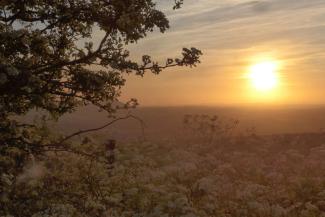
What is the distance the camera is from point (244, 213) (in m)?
21.5

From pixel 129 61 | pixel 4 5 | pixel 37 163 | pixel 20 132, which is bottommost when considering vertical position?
pixel 37 163

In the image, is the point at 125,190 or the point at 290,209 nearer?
the point at 290,209

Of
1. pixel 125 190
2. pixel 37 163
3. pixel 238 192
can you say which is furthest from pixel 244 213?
pixel 37 163

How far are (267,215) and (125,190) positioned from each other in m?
6.21

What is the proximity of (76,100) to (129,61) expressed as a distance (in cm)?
249

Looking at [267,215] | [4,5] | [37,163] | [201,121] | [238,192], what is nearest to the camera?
[4,5]

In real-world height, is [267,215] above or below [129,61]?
below

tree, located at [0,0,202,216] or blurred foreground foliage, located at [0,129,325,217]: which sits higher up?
tree, located at [0,0,202,216]

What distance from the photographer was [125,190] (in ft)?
75.6

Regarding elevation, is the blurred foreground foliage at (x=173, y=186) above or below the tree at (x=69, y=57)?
below

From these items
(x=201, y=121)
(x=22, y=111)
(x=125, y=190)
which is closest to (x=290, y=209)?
(x=125, y=190)

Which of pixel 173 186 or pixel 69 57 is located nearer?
pixel 69 57

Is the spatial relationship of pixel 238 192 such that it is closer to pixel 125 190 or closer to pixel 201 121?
pixel 125 190

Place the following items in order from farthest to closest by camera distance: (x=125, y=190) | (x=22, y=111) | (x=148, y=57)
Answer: (x=125, y=190), (x=22, y=111), (x=148, y=57)
